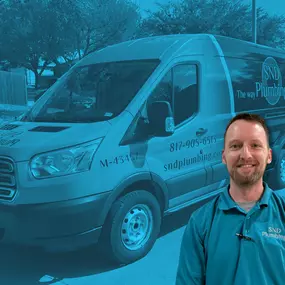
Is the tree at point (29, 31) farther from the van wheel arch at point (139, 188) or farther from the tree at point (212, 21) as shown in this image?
the van wheel arch at point (139, 188)

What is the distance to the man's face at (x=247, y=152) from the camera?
1.35 meters

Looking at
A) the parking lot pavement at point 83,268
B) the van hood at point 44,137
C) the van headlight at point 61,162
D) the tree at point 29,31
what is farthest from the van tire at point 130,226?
the tree at point 29,31

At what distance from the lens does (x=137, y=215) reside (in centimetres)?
366

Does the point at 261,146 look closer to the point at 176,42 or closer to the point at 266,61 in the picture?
the point at 176,42

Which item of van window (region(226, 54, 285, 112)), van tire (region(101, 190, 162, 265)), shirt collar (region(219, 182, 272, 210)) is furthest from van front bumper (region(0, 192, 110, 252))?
van window (region(226, 54, 285, 112))

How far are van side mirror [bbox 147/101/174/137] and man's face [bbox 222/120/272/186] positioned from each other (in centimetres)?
226

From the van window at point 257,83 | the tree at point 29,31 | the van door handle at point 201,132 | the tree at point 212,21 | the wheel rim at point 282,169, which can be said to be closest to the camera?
the van door handle at point 201,132

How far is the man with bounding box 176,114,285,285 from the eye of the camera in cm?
133

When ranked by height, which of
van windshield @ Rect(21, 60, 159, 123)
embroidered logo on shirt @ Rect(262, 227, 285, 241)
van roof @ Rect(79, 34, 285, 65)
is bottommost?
embroidered logo on shirt @ Rect(262, 227, 285, 241)

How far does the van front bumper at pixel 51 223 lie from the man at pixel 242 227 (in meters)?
1.83

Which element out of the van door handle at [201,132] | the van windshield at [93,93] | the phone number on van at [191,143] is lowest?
the phone number on van at [191,143]

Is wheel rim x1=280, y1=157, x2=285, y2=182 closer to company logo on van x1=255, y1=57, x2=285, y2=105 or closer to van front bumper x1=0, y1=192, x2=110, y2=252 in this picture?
company logo on van x1=255, y1=57, x2=285, y2=105

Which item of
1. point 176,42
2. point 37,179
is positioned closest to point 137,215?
point 37,179

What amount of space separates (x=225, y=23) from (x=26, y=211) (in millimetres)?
21592
